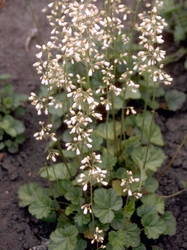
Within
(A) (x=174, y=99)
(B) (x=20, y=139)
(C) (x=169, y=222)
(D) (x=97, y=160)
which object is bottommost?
(C) (x=169, y=222)

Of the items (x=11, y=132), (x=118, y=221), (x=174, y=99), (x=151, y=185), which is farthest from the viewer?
(x=174, y=99)

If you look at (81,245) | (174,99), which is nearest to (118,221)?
(81,245)

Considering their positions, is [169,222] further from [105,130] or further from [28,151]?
[28,151]

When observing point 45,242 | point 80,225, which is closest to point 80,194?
point 80,225

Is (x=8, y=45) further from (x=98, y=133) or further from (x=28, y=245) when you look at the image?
(x=28, y=245)

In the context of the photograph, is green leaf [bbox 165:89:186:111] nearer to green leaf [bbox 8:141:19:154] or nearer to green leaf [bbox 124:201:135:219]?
green leaf [bbox 124:201:135:219]

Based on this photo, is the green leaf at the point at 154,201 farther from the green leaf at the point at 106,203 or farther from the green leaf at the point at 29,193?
the green leaf at the point at 29,193

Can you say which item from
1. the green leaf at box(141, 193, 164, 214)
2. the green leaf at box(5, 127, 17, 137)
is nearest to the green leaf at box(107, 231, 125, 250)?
the green leaf at box(141, 193, 164, 214)
